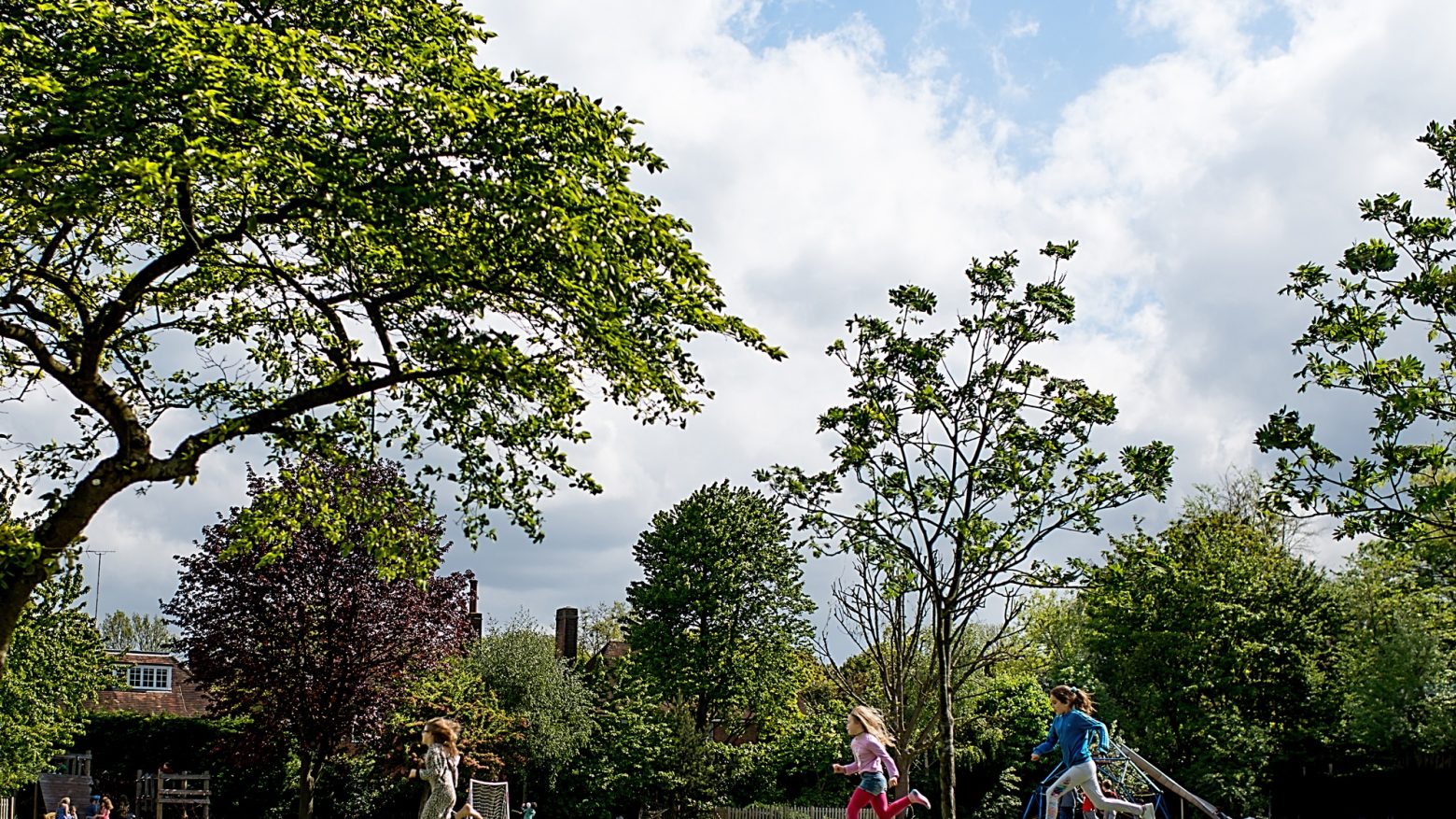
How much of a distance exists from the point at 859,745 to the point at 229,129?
8.36 metres

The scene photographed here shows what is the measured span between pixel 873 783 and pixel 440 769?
4630 millimetres

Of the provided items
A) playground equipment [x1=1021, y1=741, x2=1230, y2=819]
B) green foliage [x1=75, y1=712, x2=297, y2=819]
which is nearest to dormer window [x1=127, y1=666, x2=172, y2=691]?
green foliage [x1=75, y1=712, x2=297, y2=819]

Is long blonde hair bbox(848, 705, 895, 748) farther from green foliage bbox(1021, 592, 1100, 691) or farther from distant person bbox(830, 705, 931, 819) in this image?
green foliage bbox(1021, 592, 1100, 691)

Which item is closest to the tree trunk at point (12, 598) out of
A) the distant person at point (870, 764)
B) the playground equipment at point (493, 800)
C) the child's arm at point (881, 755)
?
the playground equipment at point (493, 800)

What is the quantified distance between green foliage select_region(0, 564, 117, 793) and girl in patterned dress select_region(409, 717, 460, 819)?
20290 mm

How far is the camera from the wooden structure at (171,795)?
3002 centimetres

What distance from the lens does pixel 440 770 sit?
47.5 feet

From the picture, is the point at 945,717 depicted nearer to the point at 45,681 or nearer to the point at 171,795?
the point at 171,795

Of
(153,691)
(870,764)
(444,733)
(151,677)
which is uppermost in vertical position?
(151,677)

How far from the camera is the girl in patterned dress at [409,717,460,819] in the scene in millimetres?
14477

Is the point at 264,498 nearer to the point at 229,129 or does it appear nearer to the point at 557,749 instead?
the point at 229,129

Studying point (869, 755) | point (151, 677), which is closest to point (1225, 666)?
point (869, 755)

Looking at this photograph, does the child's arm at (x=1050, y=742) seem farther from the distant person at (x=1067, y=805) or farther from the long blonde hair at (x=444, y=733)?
the long blonde hair at (x=444, y=733)

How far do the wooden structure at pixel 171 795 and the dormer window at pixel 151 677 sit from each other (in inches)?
675
